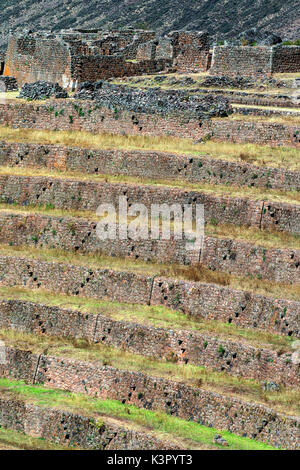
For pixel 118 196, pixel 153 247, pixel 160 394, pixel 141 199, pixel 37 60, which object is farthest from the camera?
pixel 37 60

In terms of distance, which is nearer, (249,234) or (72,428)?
(72,428)

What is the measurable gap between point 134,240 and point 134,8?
7475 cm

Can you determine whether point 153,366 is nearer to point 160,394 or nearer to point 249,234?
point 160,394

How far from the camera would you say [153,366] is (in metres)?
40.9

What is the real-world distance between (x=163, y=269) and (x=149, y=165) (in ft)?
21.9

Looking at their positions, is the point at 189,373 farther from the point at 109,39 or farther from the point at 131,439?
the point at 109,39

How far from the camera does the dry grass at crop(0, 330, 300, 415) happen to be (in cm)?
3822

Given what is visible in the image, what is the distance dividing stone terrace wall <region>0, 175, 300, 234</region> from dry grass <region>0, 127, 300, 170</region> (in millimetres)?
2716

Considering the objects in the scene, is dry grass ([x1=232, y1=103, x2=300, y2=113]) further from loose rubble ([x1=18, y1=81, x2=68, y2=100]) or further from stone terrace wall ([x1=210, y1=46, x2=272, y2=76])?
loose rubble ([x1=18, y1=81, x2=68, y2=100])

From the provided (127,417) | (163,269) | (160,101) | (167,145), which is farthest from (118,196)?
(127,417)

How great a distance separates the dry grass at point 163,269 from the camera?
42.1 m

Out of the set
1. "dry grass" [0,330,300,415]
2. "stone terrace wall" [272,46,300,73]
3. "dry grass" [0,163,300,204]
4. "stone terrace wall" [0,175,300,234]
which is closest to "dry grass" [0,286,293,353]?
"dry grass" [0,330,300,415]

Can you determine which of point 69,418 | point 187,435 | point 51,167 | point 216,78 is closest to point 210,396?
point 187,435

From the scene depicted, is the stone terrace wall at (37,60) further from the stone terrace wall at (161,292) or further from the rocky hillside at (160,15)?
the rocky hillside at (160,15)
